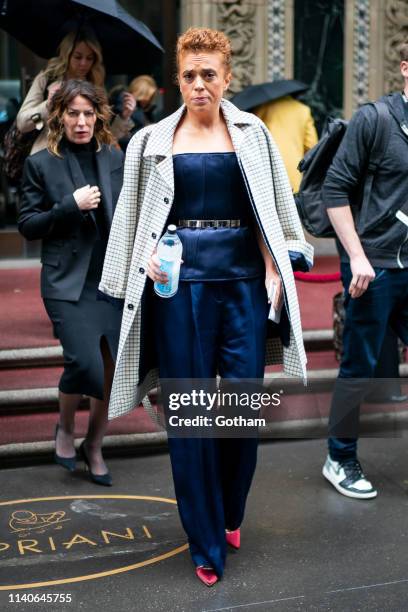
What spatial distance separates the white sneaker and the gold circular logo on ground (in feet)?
2.82

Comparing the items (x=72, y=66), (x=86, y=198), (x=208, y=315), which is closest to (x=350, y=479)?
(x=208, y=315)

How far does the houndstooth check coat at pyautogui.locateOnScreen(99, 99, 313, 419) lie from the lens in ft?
14.2

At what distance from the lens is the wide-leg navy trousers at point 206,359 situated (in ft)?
14.4

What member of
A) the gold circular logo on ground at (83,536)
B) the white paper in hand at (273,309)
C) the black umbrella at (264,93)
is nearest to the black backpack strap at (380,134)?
the white paper in hand at (273,309)

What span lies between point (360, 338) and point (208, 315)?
116 cm

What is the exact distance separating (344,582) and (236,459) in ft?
2.21

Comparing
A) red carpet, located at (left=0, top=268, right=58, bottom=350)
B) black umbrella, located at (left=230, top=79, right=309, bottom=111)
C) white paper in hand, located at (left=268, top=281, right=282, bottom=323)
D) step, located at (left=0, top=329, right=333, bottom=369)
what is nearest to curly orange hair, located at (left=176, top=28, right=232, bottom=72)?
white paper in hand, located at (left=268, top=281, right=282, bottom=323)

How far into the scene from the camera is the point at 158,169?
430 cm

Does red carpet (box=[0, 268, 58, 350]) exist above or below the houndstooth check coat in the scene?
below

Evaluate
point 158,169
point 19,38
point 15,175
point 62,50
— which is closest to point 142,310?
point 158,169

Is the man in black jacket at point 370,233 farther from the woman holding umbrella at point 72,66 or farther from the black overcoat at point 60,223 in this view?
the woman holding umbrella at point 72,66

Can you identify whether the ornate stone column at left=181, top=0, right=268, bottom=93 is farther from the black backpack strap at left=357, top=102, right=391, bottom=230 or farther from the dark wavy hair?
the black backpack strap at left=357, top=102, right=391, bottom=230

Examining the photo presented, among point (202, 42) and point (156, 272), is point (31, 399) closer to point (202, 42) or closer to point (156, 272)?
point (156, 272)

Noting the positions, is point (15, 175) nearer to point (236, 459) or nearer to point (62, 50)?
point (62, 50)
